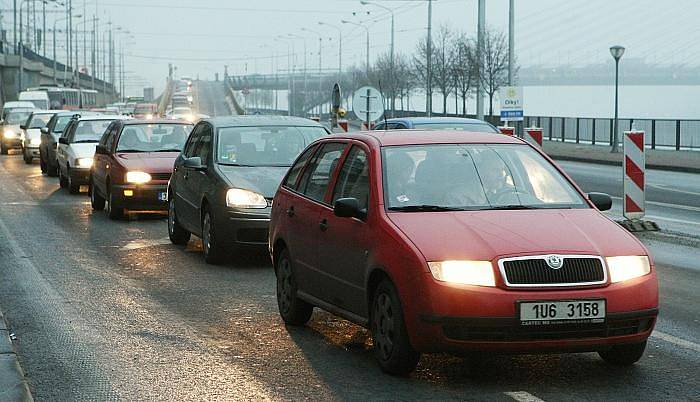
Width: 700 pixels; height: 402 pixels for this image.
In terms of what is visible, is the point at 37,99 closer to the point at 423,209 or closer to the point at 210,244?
the point at 210,244

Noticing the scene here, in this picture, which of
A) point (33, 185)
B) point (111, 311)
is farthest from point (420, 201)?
point (33, 185)

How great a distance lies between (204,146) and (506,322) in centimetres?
846

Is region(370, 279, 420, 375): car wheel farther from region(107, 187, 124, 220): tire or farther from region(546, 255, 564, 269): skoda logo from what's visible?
region(107, 187, 124, 220): tire

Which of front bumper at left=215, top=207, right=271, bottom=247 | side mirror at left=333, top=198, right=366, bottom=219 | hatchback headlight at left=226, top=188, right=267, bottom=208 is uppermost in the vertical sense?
side mirror at left=333, top=198, right=366, bottom=219

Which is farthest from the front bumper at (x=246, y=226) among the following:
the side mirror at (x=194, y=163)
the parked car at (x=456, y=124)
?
the parked car at (x=456, y=124)

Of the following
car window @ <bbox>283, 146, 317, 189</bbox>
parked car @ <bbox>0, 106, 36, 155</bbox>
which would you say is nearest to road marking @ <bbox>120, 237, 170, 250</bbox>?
car window @ <bbox>283, 146, 317, 189</bbox>

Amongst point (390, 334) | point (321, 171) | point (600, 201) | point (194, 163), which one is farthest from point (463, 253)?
point (194, 163)

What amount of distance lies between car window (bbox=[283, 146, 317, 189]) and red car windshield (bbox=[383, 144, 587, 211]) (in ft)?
4.41

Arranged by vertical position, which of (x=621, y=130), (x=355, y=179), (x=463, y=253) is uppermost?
(x=355, y=179)

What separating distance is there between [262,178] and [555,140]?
45294 millimetres

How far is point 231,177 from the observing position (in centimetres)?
1392

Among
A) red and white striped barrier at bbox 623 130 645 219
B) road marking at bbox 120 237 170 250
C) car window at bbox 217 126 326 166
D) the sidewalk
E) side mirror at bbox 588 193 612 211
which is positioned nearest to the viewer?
side mirror at bbox 588 193 612 211

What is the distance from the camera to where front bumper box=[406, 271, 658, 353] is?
716cm

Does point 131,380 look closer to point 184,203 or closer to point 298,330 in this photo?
point 298,330
